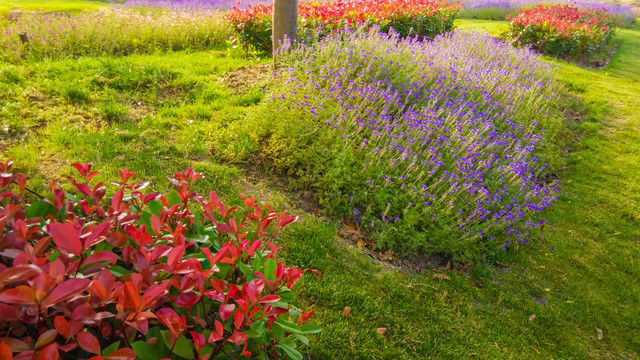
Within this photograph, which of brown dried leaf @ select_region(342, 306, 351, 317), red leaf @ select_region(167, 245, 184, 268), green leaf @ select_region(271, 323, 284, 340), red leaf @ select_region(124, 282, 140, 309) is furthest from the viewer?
brown dried leaf @ select_region(342, 306, 351, 317)

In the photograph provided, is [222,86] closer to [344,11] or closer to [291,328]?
[344,11]

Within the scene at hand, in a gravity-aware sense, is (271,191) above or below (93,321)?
below

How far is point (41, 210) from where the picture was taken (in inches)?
62.3

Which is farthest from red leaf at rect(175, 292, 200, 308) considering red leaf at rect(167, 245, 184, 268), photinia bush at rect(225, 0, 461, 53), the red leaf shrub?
the red leaf shrub

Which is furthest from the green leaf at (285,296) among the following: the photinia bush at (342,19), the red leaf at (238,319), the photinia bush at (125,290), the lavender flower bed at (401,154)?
the photinia bush at (342,19)

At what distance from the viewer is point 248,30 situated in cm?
829

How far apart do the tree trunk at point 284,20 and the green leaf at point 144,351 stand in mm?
5467

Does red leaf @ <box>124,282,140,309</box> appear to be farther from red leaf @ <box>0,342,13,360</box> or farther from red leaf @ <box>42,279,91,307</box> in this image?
red leaf @ <box>0,342,13,360</box>

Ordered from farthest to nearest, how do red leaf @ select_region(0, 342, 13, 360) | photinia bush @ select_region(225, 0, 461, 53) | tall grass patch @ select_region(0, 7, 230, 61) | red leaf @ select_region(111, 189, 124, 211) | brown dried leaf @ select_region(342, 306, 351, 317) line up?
photinia bush @ select_region(225, 0, 461, 53) < tall grass patch @ select_region(0, 7, 230, 61) < brown dried leaf @ select_region(342, 306, 351, 317) < red leaf @ select_region(111, 189, 124, 211) < red leaf @ select_region(0, 342, 13, 360)

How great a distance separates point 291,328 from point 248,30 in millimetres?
7966

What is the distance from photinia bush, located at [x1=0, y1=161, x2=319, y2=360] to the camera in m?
1.02

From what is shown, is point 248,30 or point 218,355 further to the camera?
point 248,30

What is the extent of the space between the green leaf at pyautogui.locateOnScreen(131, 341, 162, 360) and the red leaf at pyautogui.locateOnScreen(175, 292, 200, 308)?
0.48ft

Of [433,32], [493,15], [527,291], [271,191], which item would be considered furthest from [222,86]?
[493,15]
